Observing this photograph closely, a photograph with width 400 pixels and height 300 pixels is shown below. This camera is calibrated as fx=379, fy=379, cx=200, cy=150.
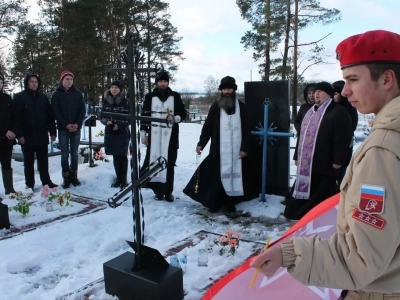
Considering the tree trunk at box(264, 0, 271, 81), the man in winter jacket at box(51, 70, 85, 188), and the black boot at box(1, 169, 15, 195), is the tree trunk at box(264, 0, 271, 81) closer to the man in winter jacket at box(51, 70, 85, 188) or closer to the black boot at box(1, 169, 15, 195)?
the man in winter jacket at box(51, 70, 85, 188)

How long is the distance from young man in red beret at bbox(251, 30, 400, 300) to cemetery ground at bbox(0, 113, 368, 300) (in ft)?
6.59

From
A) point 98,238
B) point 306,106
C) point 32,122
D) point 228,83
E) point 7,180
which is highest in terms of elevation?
point 228,83

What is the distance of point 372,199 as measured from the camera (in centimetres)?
101

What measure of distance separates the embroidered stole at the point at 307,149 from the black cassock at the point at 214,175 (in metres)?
0.82

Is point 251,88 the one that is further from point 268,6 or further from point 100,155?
point 268,6

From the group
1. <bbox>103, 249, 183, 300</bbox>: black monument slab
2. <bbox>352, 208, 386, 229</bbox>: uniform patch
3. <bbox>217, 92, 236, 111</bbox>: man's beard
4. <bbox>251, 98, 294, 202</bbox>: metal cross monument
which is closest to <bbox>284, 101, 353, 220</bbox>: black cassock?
<bbox>251, 98, 294, 202</bbox>: metal cross monument

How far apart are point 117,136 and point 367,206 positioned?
571 cm

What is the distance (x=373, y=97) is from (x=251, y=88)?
479 centimetres

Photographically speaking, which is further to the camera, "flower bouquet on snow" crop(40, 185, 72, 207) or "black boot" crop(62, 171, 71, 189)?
"black boot" crop(62, 171, 71, 189)

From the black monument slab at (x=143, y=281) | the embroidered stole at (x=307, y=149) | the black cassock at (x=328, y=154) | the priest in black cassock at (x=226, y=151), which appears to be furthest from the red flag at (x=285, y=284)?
the priest in black cassock at (x=226, y=151)

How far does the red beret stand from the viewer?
43.9 inches

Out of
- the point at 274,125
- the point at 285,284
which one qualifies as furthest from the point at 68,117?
the point at 285,284

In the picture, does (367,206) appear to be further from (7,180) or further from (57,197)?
(7,180)

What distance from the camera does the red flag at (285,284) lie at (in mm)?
2043
